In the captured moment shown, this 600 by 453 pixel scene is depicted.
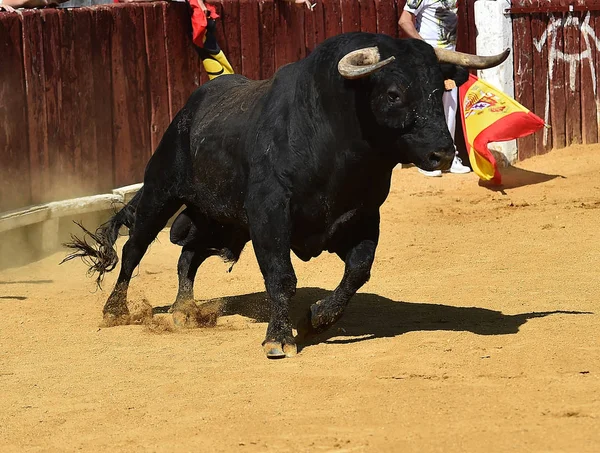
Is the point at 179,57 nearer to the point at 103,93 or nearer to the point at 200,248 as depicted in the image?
the point at 103,93

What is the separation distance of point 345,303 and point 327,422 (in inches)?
65.3

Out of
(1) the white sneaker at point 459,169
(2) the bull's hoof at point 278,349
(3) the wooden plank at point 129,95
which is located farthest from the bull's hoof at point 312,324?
(1) the white sneaker at point 459,169

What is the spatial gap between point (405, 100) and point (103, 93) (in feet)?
15.4

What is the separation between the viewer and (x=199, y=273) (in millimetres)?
8984

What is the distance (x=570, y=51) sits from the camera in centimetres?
1343

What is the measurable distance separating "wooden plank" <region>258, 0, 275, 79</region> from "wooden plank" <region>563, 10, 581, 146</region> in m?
3.56

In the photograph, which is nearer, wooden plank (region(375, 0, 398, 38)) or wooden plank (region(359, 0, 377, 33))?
wooden plank (region(359, 0, 377, 33))

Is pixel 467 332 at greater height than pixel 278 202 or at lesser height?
lesser

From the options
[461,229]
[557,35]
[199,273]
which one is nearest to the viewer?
[199,273]

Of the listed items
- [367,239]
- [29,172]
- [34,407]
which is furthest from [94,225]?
[34,407]

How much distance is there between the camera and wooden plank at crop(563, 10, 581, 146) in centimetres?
1338

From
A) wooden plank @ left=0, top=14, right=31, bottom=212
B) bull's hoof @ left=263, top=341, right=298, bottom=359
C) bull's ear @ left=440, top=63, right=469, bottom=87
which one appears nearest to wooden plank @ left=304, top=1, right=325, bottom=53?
wooden plank @ left=0, top=14, right=31, bottom=212

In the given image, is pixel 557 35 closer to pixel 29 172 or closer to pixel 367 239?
pixel 29 172

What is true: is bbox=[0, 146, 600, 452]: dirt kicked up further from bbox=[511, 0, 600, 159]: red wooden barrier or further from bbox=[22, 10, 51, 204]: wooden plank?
bbox=[511, 0, 600, 159]: red wooden barrier
